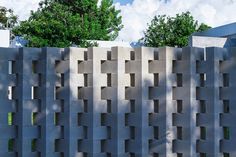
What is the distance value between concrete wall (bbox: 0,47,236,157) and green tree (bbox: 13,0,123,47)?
743 inches

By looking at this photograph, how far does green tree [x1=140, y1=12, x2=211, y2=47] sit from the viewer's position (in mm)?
30297

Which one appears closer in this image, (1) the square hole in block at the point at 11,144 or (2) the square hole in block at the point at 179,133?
(1) the square hole in block at the point at 11,144

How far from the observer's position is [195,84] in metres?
4.36

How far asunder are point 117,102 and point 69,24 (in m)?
21.4

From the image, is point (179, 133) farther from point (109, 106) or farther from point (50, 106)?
point (50, 106)

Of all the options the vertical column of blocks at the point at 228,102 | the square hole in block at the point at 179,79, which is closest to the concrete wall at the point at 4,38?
the square hole in block at the point at 179,79

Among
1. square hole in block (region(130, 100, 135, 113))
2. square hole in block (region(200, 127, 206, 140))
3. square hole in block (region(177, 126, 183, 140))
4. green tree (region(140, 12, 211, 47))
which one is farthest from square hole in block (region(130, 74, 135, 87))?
green tree (region(140, 12, 211, 47))

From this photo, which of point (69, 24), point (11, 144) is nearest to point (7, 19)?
point (69, 24)

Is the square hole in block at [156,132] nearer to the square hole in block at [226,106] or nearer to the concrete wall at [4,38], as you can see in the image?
the square hole in block at [226,106]

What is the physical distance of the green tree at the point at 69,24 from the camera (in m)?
23.9

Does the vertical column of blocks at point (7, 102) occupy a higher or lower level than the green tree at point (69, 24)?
lower

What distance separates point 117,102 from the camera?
4246mm

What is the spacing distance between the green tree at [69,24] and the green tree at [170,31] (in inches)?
120

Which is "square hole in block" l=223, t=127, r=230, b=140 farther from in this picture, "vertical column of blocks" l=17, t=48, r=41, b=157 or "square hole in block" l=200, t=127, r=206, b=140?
"vertical column of blocks" l=17, t=48, r=41, b=157
